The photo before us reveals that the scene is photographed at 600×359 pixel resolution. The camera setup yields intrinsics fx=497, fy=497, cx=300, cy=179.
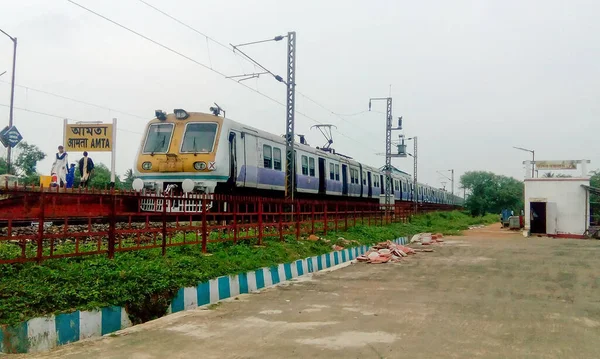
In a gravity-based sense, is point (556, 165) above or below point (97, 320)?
above

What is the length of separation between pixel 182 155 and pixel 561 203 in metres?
20.8

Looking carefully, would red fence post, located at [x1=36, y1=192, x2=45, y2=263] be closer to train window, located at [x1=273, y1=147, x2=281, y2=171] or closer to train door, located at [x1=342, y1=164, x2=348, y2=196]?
train window, located at [x1=273, y1=147, x2=281, y2=171]

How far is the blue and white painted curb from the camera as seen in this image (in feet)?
14.6

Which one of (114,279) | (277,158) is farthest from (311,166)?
Answer: (114,279)

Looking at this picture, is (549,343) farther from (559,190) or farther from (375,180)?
(375,180)

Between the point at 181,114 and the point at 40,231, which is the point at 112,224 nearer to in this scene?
the point at 40,231

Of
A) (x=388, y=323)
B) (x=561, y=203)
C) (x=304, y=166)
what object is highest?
(x=304, y=166)

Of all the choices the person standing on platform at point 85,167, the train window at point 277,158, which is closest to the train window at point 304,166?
the train window at point 277,158

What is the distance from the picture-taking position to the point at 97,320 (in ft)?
17.1

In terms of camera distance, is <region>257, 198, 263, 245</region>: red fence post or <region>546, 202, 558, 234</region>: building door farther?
<region>546, 202, 558, 234</region>: building door

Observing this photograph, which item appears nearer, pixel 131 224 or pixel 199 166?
pixel 131 224

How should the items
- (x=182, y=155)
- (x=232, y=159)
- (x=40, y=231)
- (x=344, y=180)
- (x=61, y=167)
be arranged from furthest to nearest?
(x=344, y=180)
(x=232, y=159)
(x=182, y=155)
(x=61, y=167)
(x=40, y=231)

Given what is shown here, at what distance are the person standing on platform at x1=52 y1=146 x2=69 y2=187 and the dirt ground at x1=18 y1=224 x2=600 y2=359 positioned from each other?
24.3ft

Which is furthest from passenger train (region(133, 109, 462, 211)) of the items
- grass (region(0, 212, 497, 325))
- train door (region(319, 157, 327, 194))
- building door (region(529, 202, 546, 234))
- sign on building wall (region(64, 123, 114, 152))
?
building door (region(529, 202, 546, 234))
